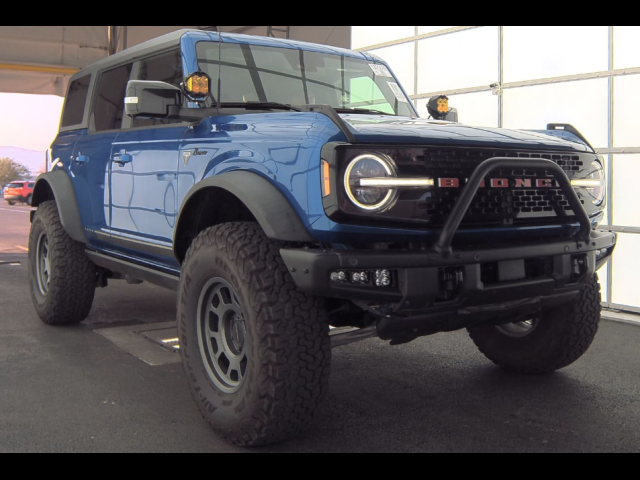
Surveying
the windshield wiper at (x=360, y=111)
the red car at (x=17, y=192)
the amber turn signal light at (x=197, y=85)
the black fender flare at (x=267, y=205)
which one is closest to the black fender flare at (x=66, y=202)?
the amber turn signal light at (x=197, y=85)

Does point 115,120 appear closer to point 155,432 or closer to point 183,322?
point 183,322

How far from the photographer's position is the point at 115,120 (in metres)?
4.76

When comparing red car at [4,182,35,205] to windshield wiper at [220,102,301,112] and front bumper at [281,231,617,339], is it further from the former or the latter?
front bumper at [281,231,617,339]

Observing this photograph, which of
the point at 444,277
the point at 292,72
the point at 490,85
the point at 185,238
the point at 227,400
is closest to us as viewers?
the point at 444,277

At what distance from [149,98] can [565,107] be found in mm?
4576

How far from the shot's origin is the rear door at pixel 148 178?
378cm

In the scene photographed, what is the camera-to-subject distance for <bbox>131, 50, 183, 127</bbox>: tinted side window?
402cm

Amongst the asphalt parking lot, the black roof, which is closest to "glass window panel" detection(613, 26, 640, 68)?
the asphalt parking lot

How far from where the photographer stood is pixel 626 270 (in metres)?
6.28

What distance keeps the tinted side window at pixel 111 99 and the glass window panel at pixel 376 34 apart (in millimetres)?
4531

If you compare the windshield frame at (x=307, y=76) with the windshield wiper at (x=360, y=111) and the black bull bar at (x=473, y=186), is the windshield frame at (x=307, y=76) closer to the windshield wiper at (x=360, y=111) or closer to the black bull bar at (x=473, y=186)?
the windshield wiper at (x=360, y=111)

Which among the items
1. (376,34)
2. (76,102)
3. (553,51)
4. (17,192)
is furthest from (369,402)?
(17,192)
